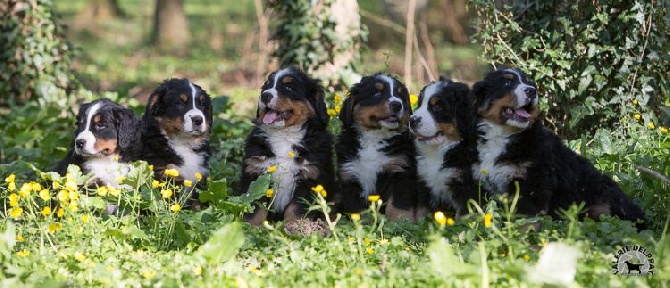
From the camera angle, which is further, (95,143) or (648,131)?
(648,131)

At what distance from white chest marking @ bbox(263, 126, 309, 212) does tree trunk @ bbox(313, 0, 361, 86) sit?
124 inches

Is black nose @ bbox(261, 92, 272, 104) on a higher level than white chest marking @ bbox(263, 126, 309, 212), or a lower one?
higher

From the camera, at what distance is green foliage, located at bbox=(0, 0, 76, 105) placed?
36.3 ft

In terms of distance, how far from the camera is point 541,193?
242 inches

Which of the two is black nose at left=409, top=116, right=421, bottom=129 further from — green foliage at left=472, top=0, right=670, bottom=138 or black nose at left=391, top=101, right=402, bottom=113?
green foliage at left=472, top=0, right=670, bottom=138

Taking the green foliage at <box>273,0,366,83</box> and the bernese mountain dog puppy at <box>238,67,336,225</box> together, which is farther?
the green foliage at <box>273,0,366,83</box>

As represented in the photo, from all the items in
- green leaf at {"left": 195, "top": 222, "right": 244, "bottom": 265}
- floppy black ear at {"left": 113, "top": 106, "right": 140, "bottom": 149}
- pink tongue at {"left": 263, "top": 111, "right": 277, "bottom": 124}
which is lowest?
green leaf at {"left": 195, "top": 222, "right": 244, "bottom": 265}

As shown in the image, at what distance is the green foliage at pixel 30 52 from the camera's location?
11078 millimetres

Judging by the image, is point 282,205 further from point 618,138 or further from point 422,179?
point 618,138

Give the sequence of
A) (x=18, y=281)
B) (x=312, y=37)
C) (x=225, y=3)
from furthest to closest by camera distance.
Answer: (x=225, y=3), (x=312, y=37), (x=18, y=281)

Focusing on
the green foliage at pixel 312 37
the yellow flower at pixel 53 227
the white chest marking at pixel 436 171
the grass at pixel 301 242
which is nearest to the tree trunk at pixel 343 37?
the green foliage at pixel 312 37

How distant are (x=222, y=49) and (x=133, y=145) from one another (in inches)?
689

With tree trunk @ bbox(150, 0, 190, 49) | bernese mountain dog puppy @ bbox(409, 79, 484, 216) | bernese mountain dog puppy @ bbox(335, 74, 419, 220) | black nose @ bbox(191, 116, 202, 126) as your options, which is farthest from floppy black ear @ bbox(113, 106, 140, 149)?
tree trunk @ bbox(150, 0, 190, 49)

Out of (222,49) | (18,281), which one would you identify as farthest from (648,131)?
(222,49)
